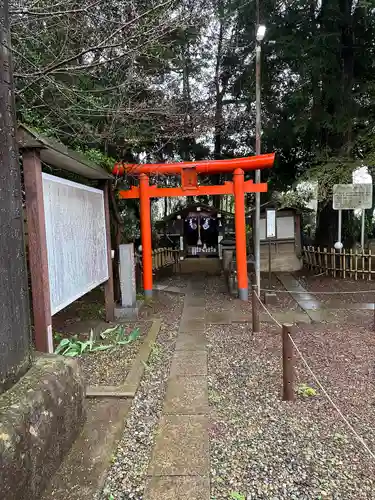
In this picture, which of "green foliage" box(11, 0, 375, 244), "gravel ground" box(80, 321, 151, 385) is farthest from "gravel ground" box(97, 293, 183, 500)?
"green foliage" box(11, 0, 375, 244)

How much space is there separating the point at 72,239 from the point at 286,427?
317cm

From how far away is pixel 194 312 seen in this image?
7266 mm

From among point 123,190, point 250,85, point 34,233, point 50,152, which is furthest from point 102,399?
point 250,85

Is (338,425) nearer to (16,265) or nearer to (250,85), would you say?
(16,265)

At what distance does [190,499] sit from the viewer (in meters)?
2.20

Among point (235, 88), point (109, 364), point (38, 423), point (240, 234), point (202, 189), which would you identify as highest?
point (235, 88)

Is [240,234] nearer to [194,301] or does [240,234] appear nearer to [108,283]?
[194,301]

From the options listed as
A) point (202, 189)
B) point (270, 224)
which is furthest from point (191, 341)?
point (270, 224)

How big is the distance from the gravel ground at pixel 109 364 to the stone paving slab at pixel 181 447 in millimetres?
985

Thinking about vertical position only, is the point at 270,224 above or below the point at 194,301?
above

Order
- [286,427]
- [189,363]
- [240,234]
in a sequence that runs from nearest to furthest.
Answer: [286,427]
[189,363]
[240,234]

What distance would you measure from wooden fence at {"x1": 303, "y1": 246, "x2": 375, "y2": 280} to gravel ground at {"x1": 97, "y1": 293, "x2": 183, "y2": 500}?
24.4ft

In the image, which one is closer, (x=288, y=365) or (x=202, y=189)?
(x=288, y=365)

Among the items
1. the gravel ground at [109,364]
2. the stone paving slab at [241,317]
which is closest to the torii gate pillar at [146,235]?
the stone paving slab at [241,317]
